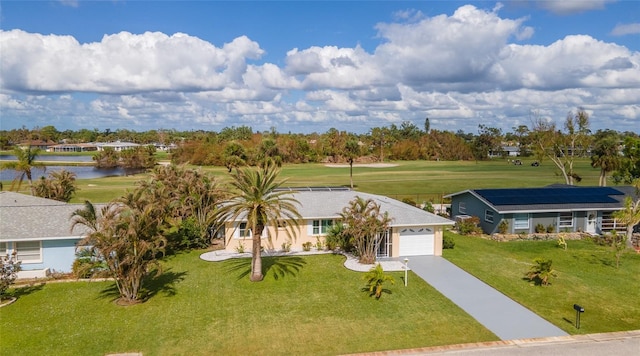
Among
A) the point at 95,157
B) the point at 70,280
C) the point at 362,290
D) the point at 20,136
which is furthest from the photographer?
the point at 20,136

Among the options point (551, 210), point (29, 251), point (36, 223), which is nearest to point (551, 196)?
point (551, 210)

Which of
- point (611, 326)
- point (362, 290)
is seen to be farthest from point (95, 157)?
point (611, 326)

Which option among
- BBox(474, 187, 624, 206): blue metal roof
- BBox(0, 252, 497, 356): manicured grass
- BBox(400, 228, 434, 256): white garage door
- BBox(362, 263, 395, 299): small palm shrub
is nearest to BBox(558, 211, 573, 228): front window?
BBox(474, 187, 624, 206): blue metal roof

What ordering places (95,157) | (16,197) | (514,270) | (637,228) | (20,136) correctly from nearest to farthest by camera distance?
1. (514,270)
2. (16,197)
3. (637,228)
4. (95,157)
5. (20,136)

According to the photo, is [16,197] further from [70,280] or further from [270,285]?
[270,285]

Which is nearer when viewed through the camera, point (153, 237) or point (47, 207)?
point (153, 237)

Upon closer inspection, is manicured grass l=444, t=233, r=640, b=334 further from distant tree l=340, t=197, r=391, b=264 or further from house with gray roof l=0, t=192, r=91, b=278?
house with gray roof l=0, t=192, r=91, b=278

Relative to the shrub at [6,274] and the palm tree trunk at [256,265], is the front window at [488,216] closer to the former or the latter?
the palm tree trunk at [256,265]
